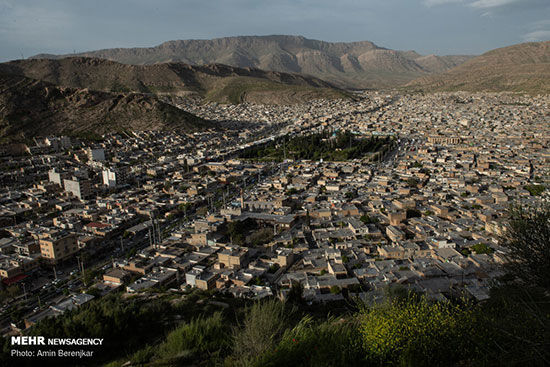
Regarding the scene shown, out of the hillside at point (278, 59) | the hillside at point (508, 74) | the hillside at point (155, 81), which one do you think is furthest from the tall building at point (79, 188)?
the hillside at point (278, 59)

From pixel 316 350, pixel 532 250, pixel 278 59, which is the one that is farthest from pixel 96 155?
pixel 278 59

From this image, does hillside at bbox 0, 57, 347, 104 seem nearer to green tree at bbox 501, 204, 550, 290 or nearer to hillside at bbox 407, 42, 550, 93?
hillside at bbox 407, 42, 550, 93

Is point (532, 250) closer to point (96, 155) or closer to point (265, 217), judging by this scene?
point (265, 217)

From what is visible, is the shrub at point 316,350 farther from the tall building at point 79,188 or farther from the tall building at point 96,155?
the tall building at point 96,155

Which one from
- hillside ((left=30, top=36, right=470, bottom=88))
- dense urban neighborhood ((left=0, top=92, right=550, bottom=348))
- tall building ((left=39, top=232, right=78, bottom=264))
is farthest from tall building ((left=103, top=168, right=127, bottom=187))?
hillside ((left=30, top=36, right=470, bottom=88))

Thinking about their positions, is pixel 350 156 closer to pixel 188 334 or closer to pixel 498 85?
pixel 188 334

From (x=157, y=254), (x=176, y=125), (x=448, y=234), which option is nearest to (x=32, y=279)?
(x=157, y=254)
